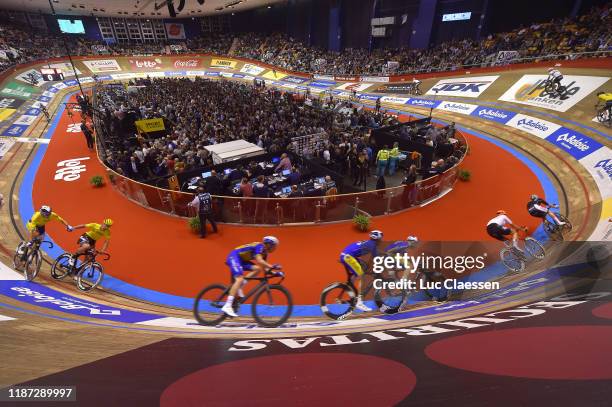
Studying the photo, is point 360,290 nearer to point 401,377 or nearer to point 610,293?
point 401,377

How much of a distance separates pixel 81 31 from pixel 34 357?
6237 centimetres

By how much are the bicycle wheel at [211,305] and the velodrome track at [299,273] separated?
0.29 metres

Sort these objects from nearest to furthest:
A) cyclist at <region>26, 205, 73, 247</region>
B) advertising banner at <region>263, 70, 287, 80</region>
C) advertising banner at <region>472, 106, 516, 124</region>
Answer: cyclist at <region>26, 205, 73, 247</region> < advertising banner at <region>472, 106, 516, 124</region> < advertising banner at <region>263, 70, 287, 80</region>

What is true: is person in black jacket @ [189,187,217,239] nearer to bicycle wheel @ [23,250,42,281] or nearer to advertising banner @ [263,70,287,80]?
bicycle wheel @ [23,250,42,281]

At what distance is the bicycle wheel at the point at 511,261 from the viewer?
25.6 feet

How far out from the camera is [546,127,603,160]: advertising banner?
14.0m

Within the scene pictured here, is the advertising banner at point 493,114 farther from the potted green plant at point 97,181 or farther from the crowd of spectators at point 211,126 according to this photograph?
the potted green plant at point 97,181

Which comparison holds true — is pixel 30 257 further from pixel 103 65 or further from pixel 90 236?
pixel 103 65

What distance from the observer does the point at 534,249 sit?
26.0ft

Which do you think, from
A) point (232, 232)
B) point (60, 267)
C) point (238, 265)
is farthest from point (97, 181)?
point (238, 265)

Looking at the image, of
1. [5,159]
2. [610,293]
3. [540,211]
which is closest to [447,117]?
[540,211]

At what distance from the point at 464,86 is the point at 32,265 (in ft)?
96.7

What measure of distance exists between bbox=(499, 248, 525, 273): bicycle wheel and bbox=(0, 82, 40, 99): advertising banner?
35193 mm

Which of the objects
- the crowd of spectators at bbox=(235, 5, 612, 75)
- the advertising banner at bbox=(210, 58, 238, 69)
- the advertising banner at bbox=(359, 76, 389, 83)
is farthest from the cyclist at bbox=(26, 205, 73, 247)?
the advertising banner at bbox=(210, 58, 238, 69)
